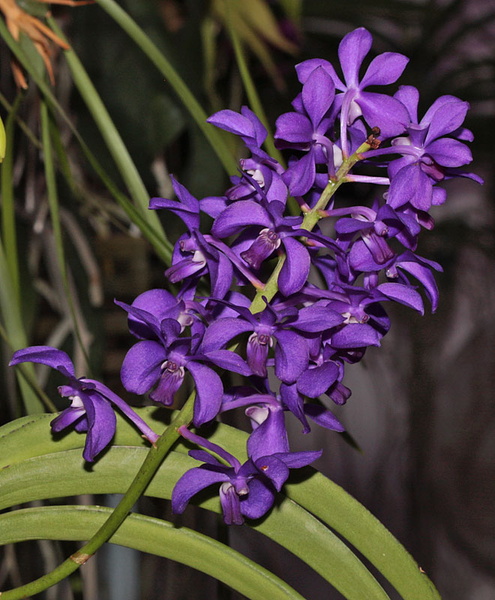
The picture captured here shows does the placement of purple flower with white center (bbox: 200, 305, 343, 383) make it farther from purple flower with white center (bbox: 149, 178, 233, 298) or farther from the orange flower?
the orange flower

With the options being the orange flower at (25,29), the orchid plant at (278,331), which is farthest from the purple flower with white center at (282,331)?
the orange flower at (25,29)

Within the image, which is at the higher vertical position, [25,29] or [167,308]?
[25,29]

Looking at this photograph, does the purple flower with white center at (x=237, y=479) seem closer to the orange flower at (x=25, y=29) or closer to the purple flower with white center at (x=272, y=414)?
the purple flower with white center at (x=272, y=414)

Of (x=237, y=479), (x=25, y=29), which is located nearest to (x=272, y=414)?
(x=237, y=479)

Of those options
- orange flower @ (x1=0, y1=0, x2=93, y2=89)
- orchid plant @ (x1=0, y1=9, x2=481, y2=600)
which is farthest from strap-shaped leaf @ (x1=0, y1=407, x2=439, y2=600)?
orange flower @ (x1=0, y1=0, x2=93, y2=89)

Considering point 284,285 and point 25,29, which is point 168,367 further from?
point 25,29

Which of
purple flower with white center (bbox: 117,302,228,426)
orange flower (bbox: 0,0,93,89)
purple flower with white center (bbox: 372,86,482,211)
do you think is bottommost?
purple flower with white center (bbox: 117,302,228,426)
